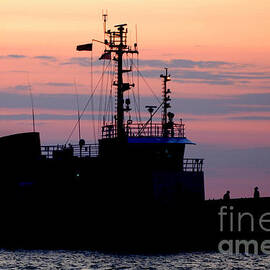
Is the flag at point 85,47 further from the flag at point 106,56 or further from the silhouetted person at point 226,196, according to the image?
the silhouetted person at point 226,196

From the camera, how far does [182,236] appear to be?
91.2 m

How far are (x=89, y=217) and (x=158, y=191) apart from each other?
5666 mm

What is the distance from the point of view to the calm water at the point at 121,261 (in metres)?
79.7

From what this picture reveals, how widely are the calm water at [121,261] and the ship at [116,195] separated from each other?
4177 millimetres

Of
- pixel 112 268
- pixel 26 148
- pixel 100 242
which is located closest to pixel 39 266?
pixel 112 268

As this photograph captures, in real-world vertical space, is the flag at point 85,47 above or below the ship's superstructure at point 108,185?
above

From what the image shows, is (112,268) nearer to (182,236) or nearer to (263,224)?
(182,236)

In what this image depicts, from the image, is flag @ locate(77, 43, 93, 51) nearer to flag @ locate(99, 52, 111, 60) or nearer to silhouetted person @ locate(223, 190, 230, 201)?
flag @ locate(99, 52, 111, 60)

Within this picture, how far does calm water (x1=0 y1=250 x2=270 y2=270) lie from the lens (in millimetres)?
79688

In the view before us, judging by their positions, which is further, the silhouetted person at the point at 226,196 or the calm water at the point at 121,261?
the silhouetted person at the point at 226,196

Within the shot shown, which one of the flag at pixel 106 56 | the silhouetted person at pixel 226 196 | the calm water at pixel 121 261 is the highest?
the flag at pixel 106 56

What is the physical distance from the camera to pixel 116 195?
9200cm

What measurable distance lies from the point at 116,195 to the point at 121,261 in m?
11.3

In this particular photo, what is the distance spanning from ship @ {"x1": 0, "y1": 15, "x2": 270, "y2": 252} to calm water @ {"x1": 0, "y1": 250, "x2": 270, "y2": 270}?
418 centimetres
